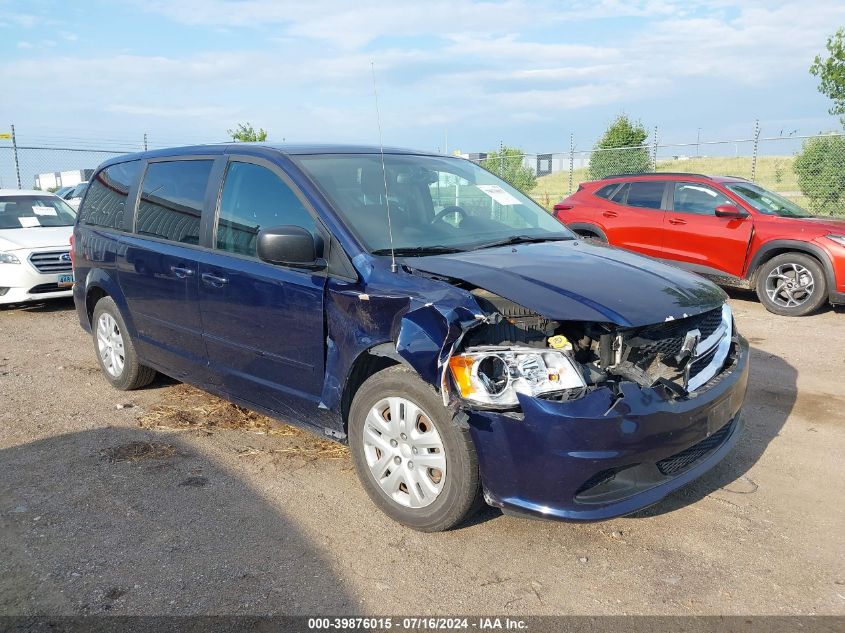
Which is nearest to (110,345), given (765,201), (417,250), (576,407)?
(417,250)

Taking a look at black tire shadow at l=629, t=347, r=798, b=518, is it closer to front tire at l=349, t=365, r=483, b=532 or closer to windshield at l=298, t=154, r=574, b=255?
front tire at l=349, t=365, r=483, b=532

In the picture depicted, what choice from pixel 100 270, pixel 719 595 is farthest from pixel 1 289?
pixel 719 595

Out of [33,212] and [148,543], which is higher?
[33,212]

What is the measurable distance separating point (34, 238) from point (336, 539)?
302 inches

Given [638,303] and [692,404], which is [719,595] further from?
[638,303]

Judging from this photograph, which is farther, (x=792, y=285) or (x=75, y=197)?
(x=75, y=197)

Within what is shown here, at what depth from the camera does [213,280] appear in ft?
13.6

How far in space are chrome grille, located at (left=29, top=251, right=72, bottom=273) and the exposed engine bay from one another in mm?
7509

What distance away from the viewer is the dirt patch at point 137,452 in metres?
4.22

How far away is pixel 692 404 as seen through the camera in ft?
10.0

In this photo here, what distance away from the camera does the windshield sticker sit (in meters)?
4.62

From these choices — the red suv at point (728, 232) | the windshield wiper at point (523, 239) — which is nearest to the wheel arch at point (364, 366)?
the windshield wiper at point (523, 239)

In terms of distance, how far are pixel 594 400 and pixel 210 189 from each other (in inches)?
109

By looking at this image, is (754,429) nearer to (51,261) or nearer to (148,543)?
(148,543)
